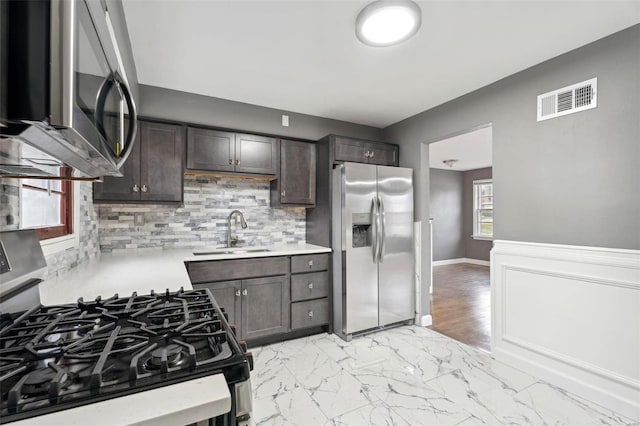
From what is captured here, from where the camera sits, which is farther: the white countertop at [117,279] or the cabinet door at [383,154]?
the cabinet door at [383,154]

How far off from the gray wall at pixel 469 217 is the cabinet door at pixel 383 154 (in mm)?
4757

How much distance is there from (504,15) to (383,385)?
2625mm

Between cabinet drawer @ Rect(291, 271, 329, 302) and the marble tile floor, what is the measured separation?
479 mm

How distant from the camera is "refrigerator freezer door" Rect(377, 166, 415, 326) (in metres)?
3.20

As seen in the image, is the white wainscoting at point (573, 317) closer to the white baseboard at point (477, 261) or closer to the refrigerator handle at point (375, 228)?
the refrigerator handle at point (375, 228)

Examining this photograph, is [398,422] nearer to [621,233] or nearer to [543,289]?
[543,289]

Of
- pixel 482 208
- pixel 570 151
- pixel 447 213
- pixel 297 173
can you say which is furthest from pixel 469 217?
pixel 297 173

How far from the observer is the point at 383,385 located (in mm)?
2146

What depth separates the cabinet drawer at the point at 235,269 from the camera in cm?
250

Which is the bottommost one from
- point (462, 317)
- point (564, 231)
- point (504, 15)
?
point (462, 317)

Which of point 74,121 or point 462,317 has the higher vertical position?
point 74,121

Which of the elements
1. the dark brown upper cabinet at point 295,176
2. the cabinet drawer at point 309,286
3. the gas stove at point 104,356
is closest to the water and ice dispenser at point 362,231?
the cabinet drawer at point 309,286

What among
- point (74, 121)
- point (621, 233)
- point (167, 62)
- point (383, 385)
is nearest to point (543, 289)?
point (621, 233)

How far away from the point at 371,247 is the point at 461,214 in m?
5.57
